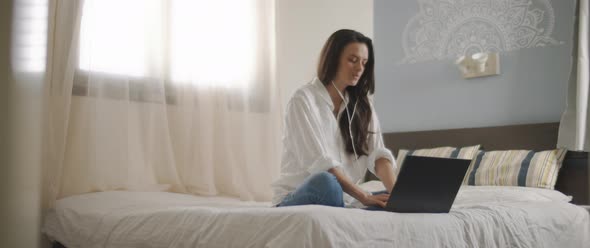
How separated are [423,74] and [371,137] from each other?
58.4 inches

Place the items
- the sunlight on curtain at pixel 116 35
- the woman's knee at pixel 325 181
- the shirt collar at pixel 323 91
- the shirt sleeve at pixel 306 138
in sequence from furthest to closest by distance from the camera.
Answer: the sunlight on curtain at pixel 116 35
the shirt collar at pixel 323 91
the shirt sleeve at pixel 306 138
the woman's knee at pixel 325 181

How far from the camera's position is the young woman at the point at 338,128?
6.61ft

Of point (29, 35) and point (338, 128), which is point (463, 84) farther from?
point (29, 35)

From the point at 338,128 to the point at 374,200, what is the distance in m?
0.47

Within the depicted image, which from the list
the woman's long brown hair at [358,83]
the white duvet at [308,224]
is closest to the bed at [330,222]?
the white duvet at [308,224]

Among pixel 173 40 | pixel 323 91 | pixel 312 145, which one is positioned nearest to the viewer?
pixel 312 145

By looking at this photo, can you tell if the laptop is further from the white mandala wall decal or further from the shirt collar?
the white mandala wall decal

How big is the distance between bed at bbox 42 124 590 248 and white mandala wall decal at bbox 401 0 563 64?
0.54 m

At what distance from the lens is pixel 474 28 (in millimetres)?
3414

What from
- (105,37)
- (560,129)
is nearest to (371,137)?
(560,129)

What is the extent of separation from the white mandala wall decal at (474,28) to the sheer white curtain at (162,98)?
95 centimetres

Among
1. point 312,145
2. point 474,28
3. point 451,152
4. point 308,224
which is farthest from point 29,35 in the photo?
point 474,28

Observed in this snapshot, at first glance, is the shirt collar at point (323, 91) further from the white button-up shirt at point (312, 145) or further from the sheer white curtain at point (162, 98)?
the sheer white curtain at point (162, 98)

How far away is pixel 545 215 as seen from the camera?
2.17m
